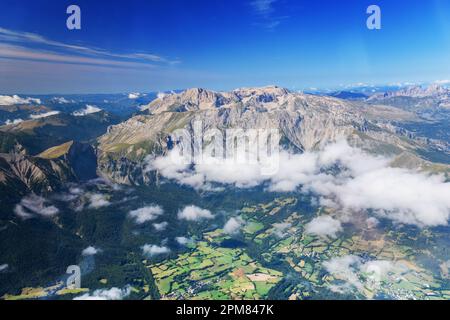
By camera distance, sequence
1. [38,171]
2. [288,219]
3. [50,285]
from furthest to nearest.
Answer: [288,219] → [38,171] → [50,285]

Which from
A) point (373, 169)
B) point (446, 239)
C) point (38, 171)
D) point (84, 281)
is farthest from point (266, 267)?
point (373, 169)

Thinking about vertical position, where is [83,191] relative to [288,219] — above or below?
above

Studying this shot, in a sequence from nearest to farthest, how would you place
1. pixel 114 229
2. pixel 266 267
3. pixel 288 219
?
1. pixel 266 267
2. pixel 114 229
3. pixel 288 219

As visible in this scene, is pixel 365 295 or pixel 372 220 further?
pixel 372 220

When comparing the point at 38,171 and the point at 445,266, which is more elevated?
the point at 38,171

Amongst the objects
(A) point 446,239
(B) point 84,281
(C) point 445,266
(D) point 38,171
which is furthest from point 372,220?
(D) point 38,171

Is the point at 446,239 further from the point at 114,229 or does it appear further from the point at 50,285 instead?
the point at 50,285

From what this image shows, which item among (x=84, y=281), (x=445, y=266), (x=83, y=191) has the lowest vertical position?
(x=445, y=266)

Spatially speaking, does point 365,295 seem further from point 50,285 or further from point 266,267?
point 50,285

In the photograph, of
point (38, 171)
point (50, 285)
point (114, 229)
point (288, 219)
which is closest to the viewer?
point (50, 285)
